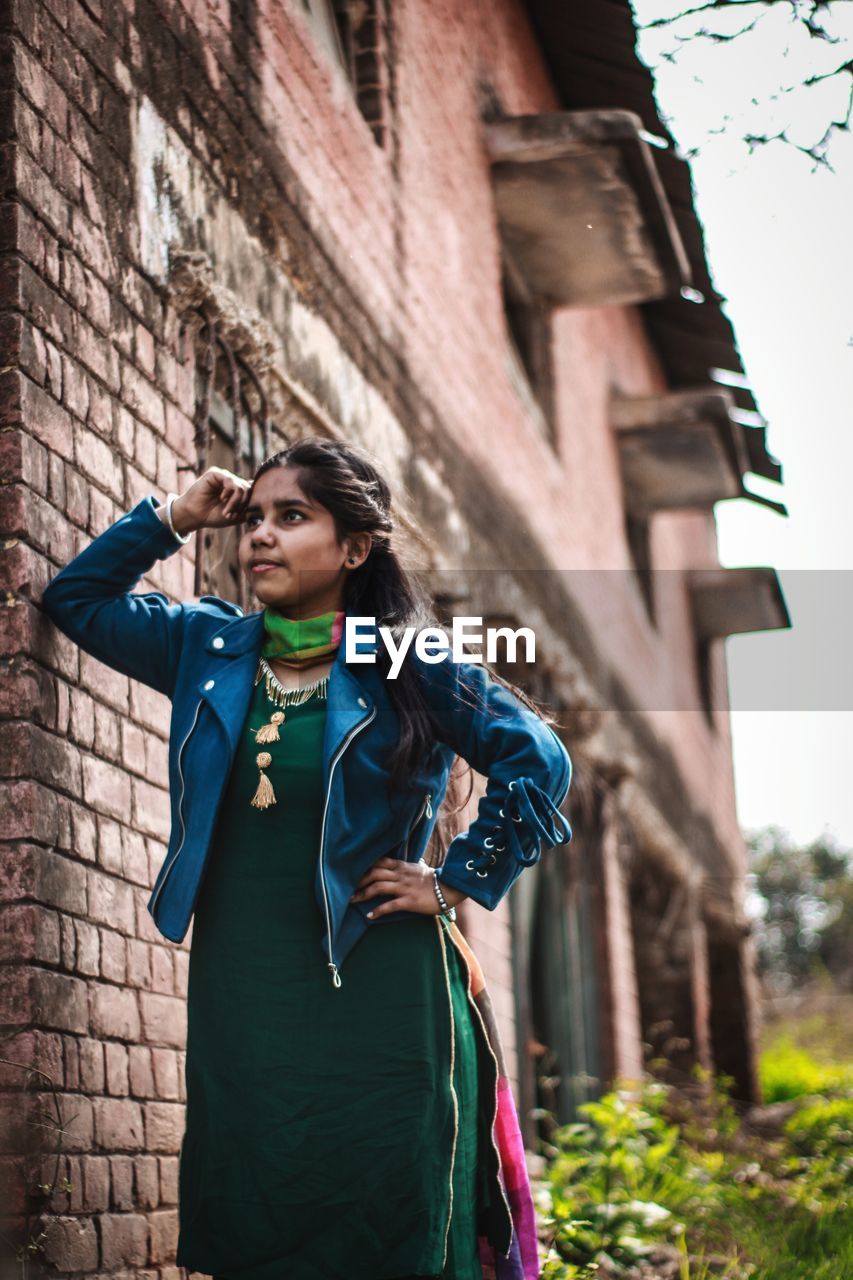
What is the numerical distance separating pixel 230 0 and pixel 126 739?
2.44 meters

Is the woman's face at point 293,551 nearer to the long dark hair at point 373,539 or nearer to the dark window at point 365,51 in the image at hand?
the long dark hair at point 373,539

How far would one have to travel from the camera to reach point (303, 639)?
9.59 feet

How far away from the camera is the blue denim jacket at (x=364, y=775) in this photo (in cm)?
274

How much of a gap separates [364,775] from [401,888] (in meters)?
0.21

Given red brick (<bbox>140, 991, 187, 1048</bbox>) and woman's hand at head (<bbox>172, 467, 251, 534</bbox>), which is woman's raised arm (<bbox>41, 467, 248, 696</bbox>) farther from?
red brick (<bbox>140, 991, 187, 1048</bbox>)

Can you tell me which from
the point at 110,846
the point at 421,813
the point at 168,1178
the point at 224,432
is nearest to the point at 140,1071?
the point at 168,1178

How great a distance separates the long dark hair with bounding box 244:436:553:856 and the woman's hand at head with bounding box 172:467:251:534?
4.3 inches

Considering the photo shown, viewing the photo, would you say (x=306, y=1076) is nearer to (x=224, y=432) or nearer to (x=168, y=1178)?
(x=168, y=1178)

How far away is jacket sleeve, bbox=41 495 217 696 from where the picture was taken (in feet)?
10.2

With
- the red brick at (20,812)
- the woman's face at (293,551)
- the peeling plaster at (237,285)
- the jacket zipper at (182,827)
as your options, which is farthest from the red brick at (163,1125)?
the peeling plaster at (237,285)

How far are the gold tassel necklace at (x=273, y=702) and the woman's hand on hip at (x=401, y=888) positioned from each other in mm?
219

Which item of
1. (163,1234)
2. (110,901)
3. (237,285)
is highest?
(237,285)

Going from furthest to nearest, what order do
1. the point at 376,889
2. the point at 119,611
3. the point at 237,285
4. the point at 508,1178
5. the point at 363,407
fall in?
the point at 363,407 < the point at 237,285 < the point at 119,611 < the point at 508,1178 < the point at 376,889

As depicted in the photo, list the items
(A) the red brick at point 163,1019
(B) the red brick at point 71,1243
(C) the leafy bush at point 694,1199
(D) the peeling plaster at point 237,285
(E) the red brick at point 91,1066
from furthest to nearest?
(C) the leafy bush at point 694,1199 < (D) the peeling plaster at point 237,285 < (A) the red brick at point 163,1019 < (E) the red brick at point 91,1066 < (B) the red brick at point 71,1243
